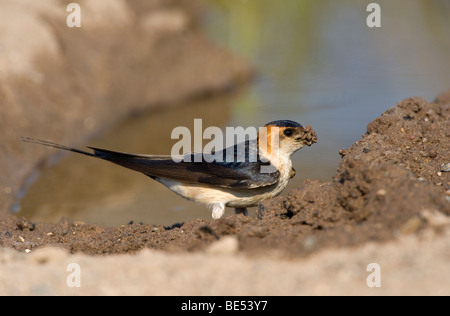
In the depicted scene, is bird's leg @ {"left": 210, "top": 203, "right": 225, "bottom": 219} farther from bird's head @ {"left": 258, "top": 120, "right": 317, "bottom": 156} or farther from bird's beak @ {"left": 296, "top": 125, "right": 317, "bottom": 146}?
bird's beak @ {"left": 296, "top": 125, "right": 317, "bottom": 146}

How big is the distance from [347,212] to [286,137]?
196 centimetres

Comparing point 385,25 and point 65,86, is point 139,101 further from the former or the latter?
point 385,25

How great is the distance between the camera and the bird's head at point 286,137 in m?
6.04

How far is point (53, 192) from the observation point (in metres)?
8.30

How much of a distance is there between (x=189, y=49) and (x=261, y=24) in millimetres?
2426

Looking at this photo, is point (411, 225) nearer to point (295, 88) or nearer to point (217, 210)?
point (217, 210)

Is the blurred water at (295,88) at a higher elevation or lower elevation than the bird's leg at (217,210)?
higher

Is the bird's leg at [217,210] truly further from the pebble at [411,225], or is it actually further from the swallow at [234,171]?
the pebble at [411,225]

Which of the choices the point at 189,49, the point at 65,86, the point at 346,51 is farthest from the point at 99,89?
the point at 346,51

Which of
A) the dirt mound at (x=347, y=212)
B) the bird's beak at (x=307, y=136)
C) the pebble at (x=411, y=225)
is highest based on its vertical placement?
the bird's beak at (x=307, y=136)

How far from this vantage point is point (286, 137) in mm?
6047

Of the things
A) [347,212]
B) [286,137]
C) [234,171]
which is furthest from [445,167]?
[234,171]

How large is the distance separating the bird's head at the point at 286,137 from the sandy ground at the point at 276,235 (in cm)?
41

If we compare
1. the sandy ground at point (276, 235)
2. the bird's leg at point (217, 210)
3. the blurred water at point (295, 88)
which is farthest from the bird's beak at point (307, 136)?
the blurred water at point (295, 88)
